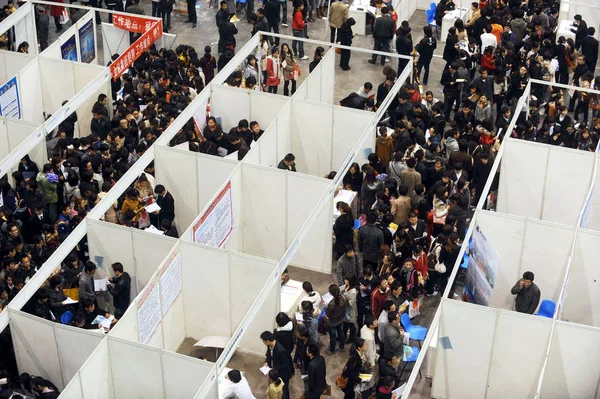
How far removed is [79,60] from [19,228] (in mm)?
6414

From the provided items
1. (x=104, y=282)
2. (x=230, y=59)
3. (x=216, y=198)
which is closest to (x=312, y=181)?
(x=216, y=198)

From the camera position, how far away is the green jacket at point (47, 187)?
16.4 metres

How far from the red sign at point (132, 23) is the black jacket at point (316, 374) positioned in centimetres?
997

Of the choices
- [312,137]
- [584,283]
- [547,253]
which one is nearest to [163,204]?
[312,137]

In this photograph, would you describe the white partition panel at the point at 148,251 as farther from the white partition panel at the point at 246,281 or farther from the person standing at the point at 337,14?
the person standing at the point at 337,14

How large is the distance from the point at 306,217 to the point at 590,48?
26.6ft

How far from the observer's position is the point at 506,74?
20.4m

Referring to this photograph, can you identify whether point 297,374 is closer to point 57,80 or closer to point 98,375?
point 98,375

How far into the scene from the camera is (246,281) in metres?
14.0

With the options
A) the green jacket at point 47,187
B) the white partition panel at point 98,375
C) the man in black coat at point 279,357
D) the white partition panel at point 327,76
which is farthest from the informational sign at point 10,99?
the man in black coat at point 279,357

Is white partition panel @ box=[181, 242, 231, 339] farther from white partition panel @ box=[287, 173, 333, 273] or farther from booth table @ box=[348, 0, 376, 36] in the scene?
booth table @ box=[348, 0, 376, 36]

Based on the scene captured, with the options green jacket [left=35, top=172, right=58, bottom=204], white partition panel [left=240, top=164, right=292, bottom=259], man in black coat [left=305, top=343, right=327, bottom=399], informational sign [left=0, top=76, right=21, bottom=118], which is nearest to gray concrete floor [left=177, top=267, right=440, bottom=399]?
man in black coat [left=305, top=343, right=327, bottom=399]

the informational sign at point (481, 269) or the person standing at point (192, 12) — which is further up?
the person standing at point (192, 12)

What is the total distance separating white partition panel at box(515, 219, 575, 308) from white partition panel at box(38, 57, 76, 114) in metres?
9.15
